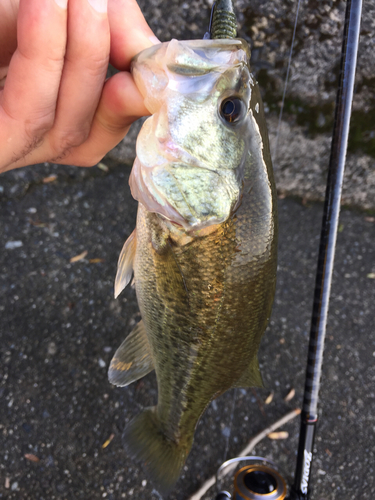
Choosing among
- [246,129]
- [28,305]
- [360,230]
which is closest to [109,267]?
[28,305]

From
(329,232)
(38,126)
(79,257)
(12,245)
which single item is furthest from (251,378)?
(12,245)

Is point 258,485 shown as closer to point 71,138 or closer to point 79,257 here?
point 71,138

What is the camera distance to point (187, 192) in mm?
1087

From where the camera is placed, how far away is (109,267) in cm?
265

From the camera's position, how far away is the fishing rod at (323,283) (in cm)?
135

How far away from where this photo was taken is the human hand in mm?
973

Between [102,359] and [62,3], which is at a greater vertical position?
[62,3]

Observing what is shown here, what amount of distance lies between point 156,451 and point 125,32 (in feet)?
5.65

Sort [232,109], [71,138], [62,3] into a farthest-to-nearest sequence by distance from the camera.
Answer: [71,138]
[232,109]
[62,3]

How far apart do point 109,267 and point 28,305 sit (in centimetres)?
62

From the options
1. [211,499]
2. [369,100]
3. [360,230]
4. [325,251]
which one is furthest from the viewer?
[360,230]

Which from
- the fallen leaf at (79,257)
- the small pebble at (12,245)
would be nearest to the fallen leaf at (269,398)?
the fallen leaf at (79,257)

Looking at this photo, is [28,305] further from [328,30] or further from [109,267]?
[328,30]

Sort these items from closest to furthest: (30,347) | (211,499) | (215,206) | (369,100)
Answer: (215,206) < (211,499) < (30,347) < (369,100)
